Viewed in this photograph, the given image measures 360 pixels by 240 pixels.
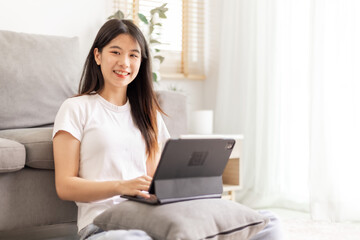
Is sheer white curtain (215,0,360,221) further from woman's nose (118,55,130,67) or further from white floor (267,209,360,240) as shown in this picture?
woman's nose (118,55,130,67)

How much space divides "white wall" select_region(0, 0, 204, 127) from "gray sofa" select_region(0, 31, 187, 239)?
0.43 m

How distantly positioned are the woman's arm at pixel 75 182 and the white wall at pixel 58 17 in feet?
5.06

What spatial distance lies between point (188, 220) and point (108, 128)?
1.52 feet

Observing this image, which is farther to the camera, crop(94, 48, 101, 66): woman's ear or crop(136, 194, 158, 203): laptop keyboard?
crop(94, 48, 101, 66): woman's ear

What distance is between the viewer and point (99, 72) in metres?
1.54

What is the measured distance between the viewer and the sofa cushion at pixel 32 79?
209 centimetres

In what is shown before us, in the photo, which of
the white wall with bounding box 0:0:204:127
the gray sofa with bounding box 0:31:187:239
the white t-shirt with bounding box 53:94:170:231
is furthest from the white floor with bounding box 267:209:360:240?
the white wall with bounding box 0:0:204:127

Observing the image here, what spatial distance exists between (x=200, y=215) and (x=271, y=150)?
188cm

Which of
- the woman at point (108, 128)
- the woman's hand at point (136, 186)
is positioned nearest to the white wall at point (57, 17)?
the woman at point (108, 128)

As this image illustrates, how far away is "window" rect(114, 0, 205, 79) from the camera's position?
332 cm

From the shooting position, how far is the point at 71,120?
1396 mm

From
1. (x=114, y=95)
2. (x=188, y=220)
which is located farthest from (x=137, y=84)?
(x=188, y=220)

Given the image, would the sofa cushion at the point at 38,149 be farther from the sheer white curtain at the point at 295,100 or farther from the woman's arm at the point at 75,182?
the sheer white curtain at the point at 295,100

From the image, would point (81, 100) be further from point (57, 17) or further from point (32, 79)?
point (57, 17)
